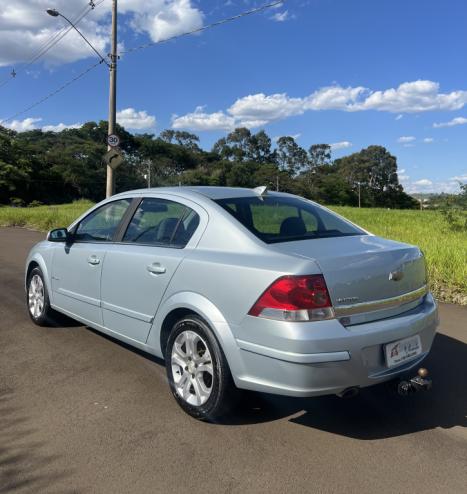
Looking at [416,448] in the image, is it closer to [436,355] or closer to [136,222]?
[436,355]

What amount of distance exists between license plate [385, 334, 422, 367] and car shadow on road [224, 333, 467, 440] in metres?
0.34

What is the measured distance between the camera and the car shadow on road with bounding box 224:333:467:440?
10.9 feet

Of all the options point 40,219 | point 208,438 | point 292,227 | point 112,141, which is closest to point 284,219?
point 292,227

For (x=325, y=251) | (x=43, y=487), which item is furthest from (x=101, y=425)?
(x=325, y=251)

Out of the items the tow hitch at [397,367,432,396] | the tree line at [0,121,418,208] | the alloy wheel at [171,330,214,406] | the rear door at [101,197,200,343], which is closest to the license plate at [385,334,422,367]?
the tow hitch at [397,367,432,396]

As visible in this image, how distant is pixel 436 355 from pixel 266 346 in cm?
247

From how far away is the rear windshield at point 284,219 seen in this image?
11.7 ft

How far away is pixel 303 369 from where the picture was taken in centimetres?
284

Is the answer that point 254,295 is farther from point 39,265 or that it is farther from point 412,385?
point 39,265

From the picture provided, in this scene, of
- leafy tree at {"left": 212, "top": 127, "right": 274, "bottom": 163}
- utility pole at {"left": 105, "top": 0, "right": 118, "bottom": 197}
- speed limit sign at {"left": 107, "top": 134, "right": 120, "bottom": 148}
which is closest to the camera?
speed limit sign at {"left": 107, "top": 134, "right": 120, "bottom": 148}

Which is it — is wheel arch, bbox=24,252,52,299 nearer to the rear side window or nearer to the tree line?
the rear side window

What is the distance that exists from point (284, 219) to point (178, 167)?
291ft

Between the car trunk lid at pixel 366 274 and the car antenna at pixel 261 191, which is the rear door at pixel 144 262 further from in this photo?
the car trunk lid at pixel 366 274

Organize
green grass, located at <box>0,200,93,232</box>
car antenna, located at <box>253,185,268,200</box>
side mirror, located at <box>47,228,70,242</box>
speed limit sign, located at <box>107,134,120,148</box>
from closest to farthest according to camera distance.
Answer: car antenna, located at <box>253,185,268,200</box>
side mirror, located at <box>47,228,70,242</box>
speed limit sign, located at <box>107,134,120,148</box>
green grass, located at <box>0,200,93,232</box>
